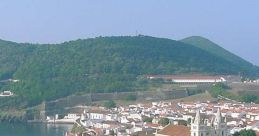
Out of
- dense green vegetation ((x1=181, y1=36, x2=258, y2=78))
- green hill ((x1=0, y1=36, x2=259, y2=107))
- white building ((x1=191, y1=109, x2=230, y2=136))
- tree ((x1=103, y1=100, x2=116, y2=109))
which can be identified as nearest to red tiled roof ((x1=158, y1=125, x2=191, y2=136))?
white building ((x1=191, y1=109, x2=230, y2=136))

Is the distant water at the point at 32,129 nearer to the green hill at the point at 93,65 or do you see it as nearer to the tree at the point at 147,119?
the tree at the point at 147,119

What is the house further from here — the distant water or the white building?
the white building

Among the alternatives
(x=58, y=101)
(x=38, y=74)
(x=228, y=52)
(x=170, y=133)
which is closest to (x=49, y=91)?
(x=58, y=101)

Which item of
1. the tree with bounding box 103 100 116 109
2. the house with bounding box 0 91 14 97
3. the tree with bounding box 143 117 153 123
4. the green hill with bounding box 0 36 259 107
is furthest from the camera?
the green hill with bounding box 0 36 259 107

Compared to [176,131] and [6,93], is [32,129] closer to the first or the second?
[6,93]

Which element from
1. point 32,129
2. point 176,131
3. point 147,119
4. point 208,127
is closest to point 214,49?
point 32,129

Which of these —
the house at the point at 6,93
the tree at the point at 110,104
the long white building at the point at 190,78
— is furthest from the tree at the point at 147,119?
the long white building at the point at 190,78

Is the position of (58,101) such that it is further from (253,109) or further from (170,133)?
(170,133)
